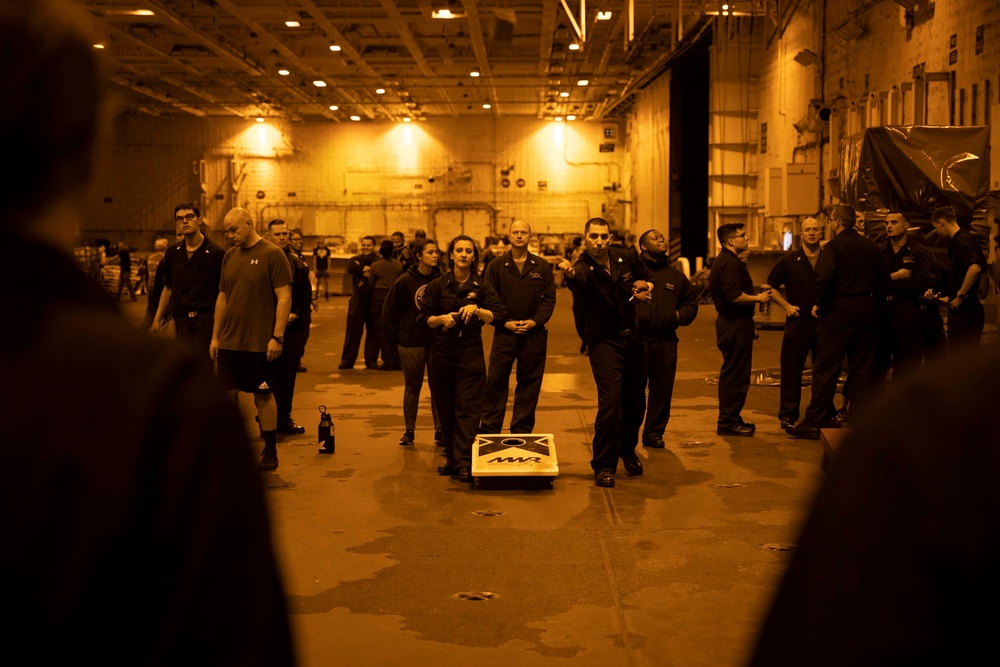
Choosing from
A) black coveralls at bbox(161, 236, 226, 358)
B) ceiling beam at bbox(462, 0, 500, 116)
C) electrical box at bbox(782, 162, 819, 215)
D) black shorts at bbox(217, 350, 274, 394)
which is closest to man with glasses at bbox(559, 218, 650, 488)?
black shorts at bbox(217, 350, 274, 394)

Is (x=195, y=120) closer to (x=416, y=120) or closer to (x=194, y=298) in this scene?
(x=416, y=120)

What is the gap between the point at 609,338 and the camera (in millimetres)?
8312

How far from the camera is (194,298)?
922cm

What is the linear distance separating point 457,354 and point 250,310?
5.54 feet

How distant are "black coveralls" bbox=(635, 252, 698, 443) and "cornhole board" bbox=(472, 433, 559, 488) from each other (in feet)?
5.43

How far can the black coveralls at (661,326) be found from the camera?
9695 millimetres

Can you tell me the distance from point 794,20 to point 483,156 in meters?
23.2

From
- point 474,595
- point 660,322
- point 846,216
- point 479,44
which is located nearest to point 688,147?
point 479,44

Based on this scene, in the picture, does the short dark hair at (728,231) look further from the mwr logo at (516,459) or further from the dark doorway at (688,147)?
the dark doorway at (688,147)

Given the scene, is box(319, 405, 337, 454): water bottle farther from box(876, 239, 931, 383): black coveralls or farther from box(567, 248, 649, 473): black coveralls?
box(876, 239, 931, 383): black coveralls

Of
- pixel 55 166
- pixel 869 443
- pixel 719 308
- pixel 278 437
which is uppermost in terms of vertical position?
pixel 55 166

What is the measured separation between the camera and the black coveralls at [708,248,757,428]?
34.3 feet

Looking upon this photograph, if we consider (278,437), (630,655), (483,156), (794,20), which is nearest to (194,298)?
(278,437)

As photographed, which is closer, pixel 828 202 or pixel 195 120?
pixel 828 202
